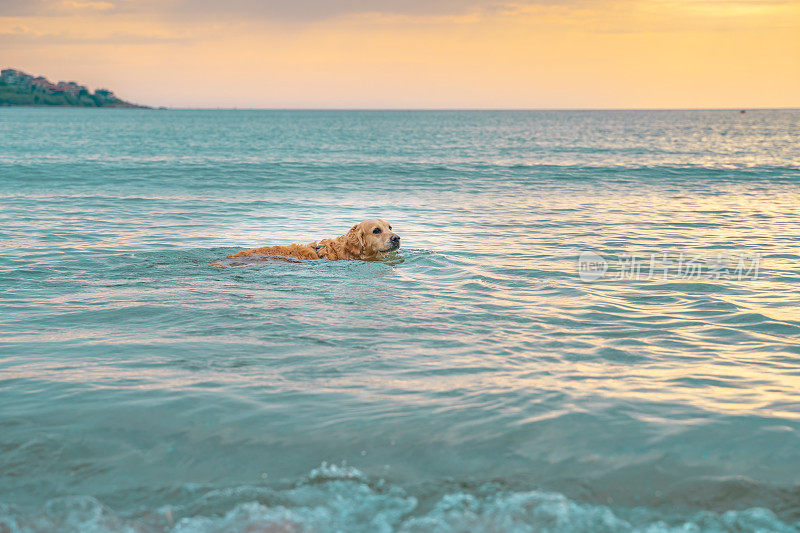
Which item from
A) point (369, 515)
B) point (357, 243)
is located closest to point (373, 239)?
point (357, 243)

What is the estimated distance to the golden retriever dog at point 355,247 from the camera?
10734 millimetres

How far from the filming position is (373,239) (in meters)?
10.8

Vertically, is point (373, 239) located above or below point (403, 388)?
above

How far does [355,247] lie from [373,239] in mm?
366

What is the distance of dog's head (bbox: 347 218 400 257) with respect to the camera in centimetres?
1077

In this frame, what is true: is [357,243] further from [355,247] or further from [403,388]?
[403,388]

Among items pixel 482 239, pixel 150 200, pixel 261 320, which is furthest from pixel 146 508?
pixel 150 200

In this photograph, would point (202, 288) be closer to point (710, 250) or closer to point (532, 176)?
point (710, 250)

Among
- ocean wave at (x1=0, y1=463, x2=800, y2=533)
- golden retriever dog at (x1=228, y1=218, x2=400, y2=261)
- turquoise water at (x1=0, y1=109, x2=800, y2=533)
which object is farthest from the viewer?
golden retriever dog at (x1=228, y1=218, x2=400, y2=261)

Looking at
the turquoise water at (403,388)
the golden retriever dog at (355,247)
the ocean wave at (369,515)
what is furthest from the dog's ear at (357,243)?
the ocean wave at (369,515)

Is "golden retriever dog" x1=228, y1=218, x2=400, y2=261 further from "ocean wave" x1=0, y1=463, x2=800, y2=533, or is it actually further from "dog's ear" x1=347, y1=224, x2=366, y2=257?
"ocean wave" x1=0, y1=463, x2=800, y2=533

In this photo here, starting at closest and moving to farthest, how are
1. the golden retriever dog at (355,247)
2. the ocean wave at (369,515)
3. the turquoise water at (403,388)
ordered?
the ocean wave at (369,515) < the turquoise water at (403,388) < the golden retriever dog at (355,247)

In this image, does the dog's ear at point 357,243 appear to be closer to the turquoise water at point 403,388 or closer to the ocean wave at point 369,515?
the turquoise water at point 403,388

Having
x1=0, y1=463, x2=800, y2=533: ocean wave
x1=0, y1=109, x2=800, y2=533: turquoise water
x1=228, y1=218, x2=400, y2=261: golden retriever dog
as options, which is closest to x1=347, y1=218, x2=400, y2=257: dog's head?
x1=228, y1=218, x2=400, y2=261: golden retriever dog
